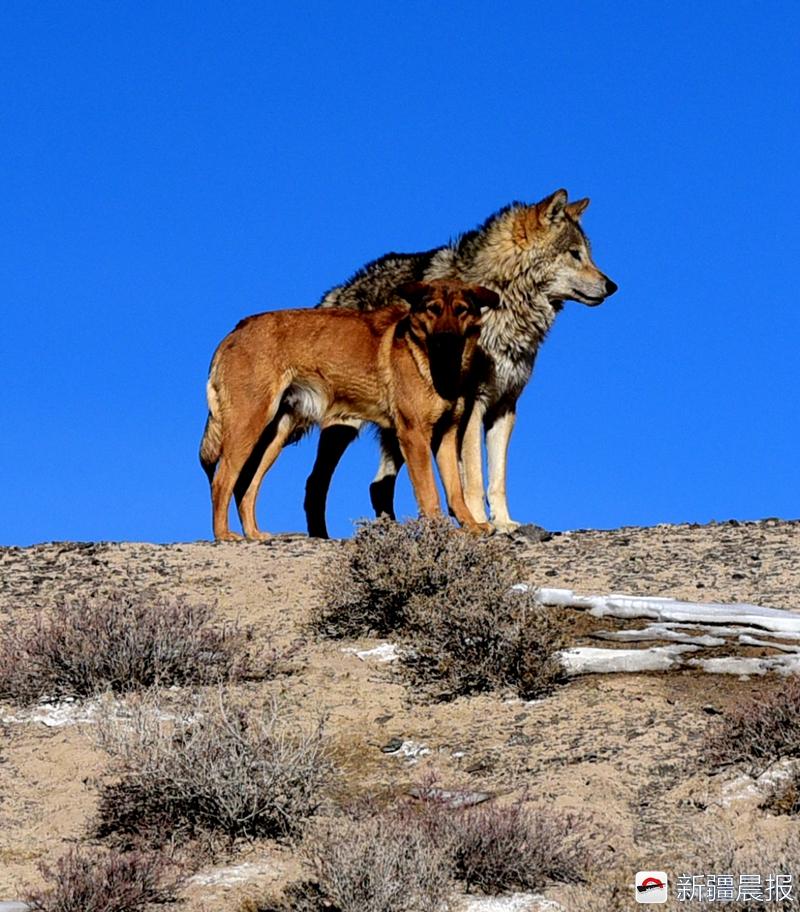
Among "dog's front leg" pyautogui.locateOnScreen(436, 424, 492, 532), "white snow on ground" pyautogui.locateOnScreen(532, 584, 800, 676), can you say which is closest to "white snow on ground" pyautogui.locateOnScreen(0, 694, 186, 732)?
"white snow on ground" pyautogui.locateOnScreen(532, 584, 800, 676)

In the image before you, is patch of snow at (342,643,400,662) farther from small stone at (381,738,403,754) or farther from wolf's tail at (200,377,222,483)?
wolf's tail at (200,377,222,483)

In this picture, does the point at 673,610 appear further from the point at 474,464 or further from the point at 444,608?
the point at 474,464

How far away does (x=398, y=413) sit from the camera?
531 inches

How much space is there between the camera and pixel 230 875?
6.80 meters

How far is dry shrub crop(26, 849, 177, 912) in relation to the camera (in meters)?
6.27

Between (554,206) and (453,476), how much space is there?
312cm

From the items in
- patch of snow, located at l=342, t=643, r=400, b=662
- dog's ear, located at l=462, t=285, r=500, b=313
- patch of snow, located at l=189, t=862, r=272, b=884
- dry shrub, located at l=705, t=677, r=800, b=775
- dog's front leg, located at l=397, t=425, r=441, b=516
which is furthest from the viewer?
dog's ear, located at l=462, t=285, r=500, b=313

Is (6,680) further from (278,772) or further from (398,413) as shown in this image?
(398,413)

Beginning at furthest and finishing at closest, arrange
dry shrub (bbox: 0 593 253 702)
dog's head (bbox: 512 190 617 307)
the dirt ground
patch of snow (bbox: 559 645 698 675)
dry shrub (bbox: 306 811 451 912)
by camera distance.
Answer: dog's head (bbox: 512 190 617 307)
dry shrub (bbox: 0 593 253 702)
patch of snow (bbox: 559 645 698 675)
the dirt ground
dry shrub (bbox: 306 811 451 912)

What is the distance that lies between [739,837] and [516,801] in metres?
1.05

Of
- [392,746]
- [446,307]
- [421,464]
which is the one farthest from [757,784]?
[446,307]

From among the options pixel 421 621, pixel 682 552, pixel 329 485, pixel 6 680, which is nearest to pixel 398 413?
pixel 329 485

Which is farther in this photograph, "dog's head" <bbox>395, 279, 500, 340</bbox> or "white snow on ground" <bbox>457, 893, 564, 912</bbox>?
"dog's head" <bbox>395, 279, 500, 340</bbox>

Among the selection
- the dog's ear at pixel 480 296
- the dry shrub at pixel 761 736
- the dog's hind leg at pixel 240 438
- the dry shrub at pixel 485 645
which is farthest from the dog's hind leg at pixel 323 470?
the dry shrub at pixel 761 736
